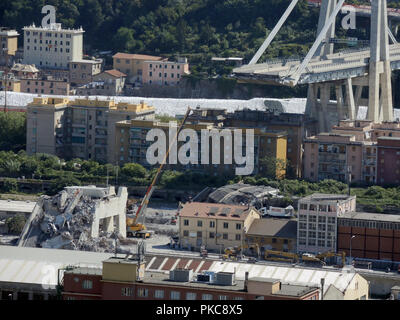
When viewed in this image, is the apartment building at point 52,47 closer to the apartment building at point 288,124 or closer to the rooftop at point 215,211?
the apartment building at point 288,124

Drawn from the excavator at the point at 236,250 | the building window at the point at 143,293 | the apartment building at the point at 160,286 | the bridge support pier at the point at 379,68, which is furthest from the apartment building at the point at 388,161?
the building window at the point at 143,293

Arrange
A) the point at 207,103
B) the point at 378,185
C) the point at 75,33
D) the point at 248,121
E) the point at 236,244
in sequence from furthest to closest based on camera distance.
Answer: the point at 75,33 → the point at 207,103 → the point at 248,121 → the point at 378,185 → the point at 236,244

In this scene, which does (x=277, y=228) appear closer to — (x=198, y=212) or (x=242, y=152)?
(x=198, y=212)

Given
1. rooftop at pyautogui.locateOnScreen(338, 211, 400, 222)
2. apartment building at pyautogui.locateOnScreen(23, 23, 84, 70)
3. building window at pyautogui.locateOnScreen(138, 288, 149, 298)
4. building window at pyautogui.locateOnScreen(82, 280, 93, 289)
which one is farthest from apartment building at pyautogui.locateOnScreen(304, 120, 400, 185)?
building window at pyautogui.locateOnScreen(138, 288, 149, 298)

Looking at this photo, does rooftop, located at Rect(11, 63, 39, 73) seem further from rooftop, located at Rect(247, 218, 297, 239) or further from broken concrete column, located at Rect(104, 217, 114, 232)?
rooftop, located at Rect(247, 218, 297, 239)

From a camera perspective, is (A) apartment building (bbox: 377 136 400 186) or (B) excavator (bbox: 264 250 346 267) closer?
(B) excavator (bbox: 264 250 346 267)

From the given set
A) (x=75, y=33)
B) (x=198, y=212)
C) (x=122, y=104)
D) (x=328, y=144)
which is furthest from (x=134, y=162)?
(x=75, y=33)
